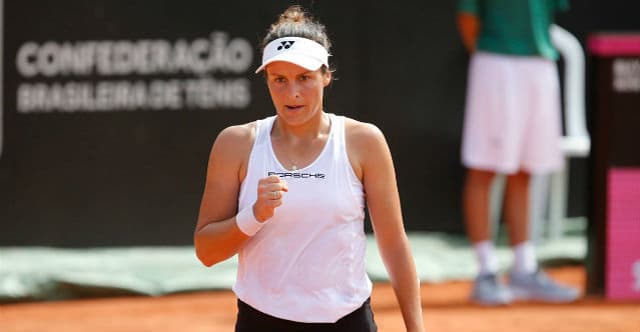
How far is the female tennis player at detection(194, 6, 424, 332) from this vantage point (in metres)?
2.98

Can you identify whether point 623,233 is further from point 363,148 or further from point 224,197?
point 224,197

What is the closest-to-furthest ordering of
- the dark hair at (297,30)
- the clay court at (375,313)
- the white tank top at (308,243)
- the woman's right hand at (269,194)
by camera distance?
the woman's right hand at (269,194)
the white tank top at (308,243)
the dark hair at (297,30)
the clay court at (375,313)

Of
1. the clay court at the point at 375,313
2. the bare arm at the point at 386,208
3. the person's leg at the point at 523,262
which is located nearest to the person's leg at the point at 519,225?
the person's leg at the point at 523,262

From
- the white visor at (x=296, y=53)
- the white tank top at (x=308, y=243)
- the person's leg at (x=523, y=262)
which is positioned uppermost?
the white visor at (x=296, y=53)

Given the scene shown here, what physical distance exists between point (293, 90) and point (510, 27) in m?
3.85

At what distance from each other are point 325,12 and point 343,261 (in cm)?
477

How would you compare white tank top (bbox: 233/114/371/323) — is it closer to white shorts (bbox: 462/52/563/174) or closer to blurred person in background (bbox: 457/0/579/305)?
blurred person in background (bbox: 457/0/579/305)

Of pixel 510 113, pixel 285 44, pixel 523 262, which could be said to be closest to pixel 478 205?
pixel 523 262

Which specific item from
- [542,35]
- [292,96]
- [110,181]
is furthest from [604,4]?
[292,96]

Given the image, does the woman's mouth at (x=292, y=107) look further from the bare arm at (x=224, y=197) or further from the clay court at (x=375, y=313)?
the clay court at (x=375, y=313)

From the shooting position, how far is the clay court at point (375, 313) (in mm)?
6039

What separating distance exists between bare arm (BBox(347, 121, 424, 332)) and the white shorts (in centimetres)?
368

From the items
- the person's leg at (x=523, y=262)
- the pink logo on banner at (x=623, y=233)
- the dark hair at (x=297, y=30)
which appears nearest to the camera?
the dark hair at (x=297, y=30)

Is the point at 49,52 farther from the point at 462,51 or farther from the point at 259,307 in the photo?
the point at 259,307
